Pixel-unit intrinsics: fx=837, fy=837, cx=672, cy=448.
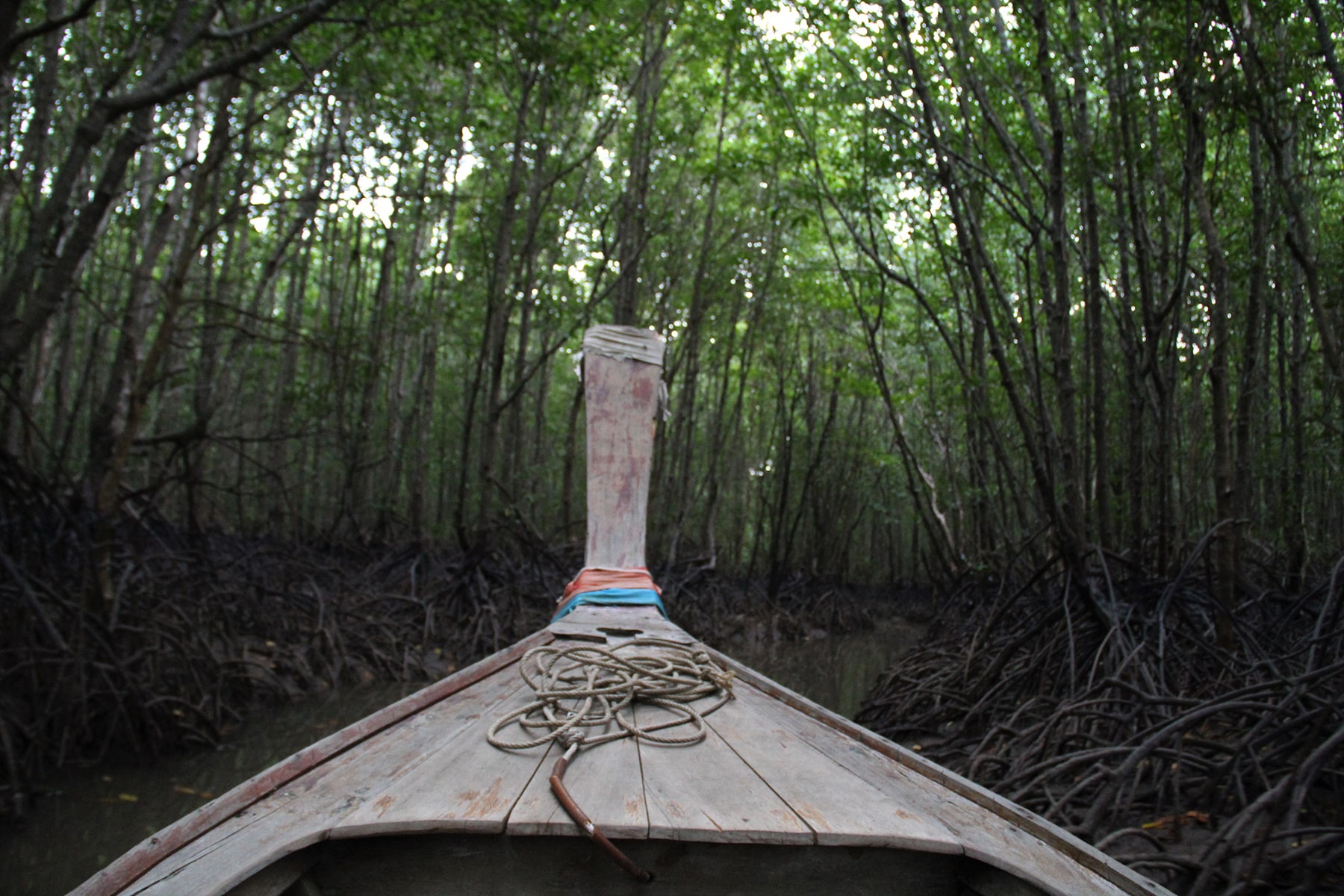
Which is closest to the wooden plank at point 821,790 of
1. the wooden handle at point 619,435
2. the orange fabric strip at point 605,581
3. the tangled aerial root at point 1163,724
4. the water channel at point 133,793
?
the tangled aerial root at point 1163,724

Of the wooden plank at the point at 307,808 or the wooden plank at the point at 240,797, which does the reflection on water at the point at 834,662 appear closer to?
the wooden plank at the point at 240,797

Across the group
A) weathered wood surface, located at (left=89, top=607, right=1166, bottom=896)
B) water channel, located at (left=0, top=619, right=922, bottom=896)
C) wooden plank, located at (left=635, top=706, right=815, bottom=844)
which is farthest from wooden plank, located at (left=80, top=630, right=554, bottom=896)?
water channel, located at (left=0, top=619, right=922, bottom=896)

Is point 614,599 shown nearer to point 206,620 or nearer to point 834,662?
point 206,620

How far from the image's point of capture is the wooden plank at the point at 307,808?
3.75ft

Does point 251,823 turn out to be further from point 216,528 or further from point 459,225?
point 459,225

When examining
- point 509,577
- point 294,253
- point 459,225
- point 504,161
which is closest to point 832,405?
point 509,577

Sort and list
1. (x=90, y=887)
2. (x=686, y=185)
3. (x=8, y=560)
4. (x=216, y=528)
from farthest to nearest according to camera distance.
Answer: (x=686, y=185), (x=216, y=528), (x=8, y=560), (x=90, y=887)

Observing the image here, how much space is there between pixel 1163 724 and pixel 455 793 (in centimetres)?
205

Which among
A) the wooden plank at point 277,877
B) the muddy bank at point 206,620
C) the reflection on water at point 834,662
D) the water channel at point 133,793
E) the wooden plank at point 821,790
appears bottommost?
the reflection on water at point 834,662

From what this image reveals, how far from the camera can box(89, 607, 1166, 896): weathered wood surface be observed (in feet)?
4.08

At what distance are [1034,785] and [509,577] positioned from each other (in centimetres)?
496

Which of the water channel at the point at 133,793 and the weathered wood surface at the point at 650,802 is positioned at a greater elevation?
the weathered wood surface at the point at 650,802

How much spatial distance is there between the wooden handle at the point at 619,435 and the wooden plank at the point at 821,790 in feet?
6.14

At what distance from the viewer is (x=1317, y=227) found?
634 centimetres
